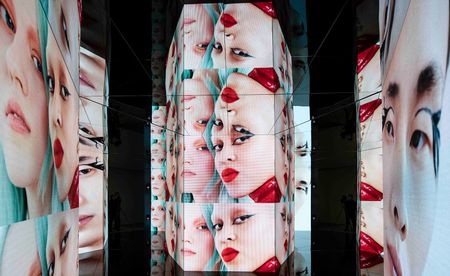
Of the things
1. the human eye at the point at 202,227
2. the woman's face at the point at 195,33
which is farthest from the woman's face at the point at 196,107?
the human eye at the point at 202,227

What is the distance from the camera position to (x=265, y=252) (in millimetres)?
6301

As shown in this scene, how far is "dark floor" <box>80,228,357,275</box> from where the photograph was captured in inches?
166

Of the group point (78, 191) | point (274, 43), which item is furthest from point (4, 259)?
point (274, 43)

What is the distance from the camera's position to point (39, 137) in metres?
2.16

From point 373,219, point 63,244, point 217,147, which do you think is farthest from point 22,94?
point 217,147

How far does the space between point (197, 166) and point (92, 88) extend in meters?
3.04

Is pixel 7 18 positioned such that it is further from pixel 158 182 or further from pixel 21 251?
pixel 158 182

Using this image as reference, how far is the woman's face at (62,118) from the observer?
7.91ft

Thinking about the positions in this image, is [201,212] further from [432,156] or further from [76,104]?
[432,156]

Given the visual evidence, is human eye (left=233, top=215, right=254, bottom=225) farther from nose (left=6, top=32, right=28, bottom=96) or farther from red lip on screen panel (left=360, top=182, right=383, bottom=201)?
nose (left=6, top=32, right=28, bottom=96)

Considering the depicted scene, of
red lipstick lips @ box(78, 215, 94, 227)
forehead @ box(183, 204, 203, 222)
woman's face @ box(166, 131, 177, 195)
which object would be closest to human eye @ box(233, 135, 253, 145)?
woman's face @ box(166, 131, 177, 195)

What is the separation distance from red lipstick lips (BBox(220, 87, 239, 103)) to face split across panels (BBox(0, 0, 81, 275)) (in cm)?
345

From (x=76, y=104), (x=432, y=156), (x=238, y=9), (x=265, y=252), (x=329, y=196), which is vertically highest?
(x=238, y=9)

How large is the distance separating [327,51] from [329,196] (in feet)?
5.28
